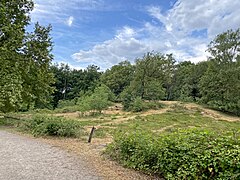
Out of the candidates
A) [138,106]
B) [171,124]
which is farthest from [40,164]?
[138,106]

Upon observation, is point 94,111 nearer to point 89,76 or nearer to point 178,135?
point 178,135

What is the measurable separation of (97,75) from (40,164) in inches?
2185

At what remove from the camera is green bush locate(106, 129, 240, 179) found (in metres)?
4.33

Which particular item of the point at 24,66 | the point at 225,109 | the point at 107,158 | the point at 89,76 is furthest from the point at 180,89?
the point at 107,158

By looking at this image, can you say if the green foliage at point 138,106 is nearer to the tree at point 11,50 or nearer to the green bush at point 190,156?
the tree at point 11,50

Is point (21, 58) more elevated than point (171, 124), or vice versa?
point (21, 58)

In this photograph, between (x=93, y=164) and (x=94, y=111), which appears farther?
(x=94, y=111)

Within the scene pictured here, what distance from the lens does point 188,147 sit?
4.89 meters

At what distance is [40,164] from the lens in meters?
6.46

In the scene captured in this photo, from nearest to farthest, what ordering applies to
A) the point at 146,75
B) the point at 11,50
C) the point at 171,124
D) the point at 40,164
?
the point at 40,164 < the point at 11,50 < the point at 171,124 < the point at 146,75

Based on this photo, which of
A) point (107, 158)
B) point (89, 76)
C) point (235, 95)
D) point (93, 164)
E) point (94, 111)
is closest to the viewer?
point (93, 164)

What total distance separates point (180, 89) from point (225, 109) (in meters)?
17.2

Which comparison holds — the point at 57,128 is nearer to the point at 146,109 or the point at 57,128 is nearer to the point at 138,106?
the point at 138,106

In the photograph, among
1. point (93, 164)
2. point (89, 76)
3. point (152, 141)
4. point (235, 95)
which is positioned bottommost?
point (93, 164)
